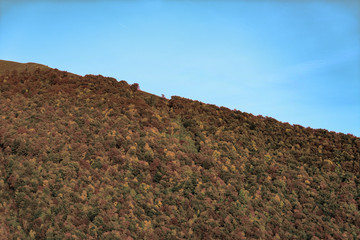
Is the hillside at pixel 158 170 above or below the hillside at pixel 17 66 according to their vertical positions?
below

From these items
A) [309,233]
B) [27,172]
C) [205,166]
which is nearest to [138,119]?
[205,166]

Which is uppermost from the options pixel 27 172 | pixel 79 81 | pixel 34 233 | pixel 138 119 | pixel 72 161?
pixel 79 81

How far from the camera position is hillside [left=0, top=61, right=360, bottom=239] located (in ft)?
32.7

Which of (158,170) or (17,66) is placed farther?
(17,66)

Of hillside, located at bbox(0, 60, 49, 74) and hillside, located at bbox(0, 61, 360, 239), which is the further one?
hillside, located at bbox(0, 60, 49, 74)

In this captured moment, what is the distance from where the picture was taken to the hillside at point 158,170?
9961 millimetres

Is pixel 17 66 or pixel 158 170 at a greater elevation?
pixel 17 66

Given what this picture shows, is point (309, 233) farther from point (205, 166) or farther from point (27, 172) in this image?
point (27, 172)

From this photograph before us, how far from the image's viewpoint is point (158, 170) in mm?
11938

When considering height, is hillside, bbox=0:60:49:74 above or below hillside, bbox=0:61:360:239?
above

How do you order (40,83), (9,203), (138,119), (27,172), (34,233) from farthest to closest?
1. (40,83)
2. (138,119)
3. (27,172)
4. (9,203)
5. (34,233)

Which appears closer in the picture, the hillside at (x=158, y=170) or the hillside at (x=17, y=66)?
the hillside at (x=158, y=170)

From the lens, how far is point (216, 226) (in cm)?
1043

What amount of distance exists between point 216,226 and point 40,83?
42.3 ft
